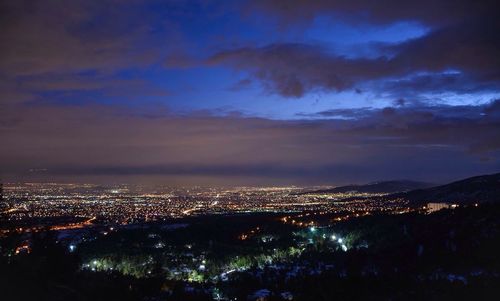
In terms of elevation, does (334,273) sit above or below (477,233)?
below

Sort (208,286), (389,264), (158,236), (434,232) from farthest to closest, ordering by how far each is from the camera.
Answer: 1. (158,236)
2. (434,232)
3. (389,264)
4. (208,286)

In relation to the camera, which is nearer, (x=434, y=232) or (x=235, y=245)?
(x=434, y=232)

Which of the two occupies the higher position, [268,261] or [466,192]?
[466,192]

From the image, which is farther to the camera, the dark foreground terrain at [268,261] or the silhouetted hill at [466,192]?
the silhouetted hill at [466,192]

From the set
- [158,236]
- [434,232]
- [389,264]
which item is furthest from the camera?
[158,236]

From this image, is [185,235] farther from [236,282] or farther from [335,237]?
[236,282]

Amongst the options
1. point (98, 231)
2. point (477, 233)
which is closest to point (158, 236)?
point (98, 231)

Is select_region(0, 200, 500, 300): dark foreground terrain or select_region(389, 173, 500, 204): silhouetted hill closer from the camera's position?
select_region(0, 200, 500, 300): dark foreground terrain

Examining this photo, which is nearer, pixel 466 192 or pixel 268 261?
pixel 268 261
